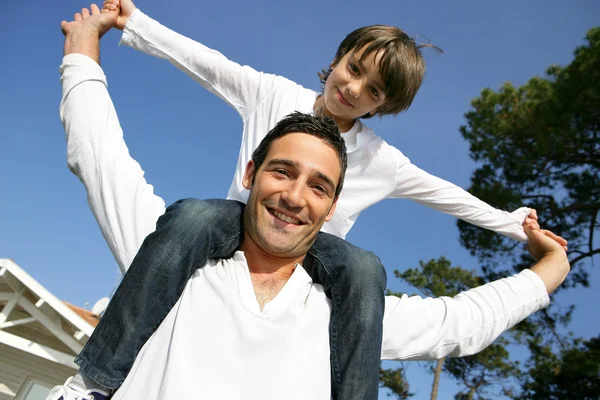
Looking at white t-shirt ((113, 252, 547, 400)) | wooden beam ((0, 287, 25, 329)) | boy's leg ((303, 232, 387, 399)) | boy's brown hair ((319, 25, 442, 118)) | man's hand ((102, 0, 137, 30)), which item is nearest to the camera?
white t-shirt ((113, 252, 547, 400))

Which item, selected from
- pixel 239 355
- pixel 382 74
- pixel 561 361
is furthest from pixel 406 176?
pixel 561 361

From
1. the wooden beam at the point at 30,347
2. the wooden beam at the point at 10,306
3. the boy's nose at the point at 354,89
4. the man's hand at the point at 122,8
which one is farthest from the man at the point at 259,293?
the wooden beam at the point at 10,306

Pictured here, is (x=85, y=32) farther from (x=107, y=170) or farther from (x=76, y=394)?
(x=76, y=394)

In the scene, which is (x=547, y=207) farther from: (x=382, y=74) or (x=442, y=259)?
(x=382, y=74)

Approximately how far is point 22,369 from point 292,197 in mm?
10731

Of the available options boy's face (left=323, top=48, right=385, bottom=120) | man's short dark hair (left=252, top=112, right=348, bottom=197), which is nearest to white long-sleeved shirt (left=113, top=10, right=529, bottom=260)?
boy's face (left=323, top=48, right=385, bottom=120)

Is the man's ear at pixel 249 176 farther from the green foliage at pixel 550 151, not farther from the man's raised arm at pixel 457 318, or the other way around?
the green foliage at pixel 550 151

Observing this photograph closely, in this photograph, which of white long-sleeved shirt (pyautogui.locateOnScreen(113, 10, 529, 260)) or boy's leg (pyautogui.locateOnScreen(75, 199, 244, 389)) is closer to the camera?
boy's leg (pyautogui.locateOnScreen(75, 199, 244, 389))

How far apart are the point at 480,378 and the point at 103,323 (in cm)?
2029

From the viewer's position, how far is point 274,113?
2.77 m

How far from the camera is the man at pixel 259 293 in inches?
60.1

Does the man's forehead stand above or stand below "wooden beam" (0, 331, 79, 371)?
above

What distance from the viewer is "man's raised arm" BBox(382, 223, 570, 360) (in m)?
1.91

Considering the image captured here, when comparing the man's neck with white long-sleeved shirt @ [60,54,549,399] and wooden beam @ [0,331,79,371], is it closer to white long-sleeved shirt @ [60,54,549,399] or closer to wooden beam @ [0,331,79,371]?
white long-sleeved shirt @ [60,54,549,399]
